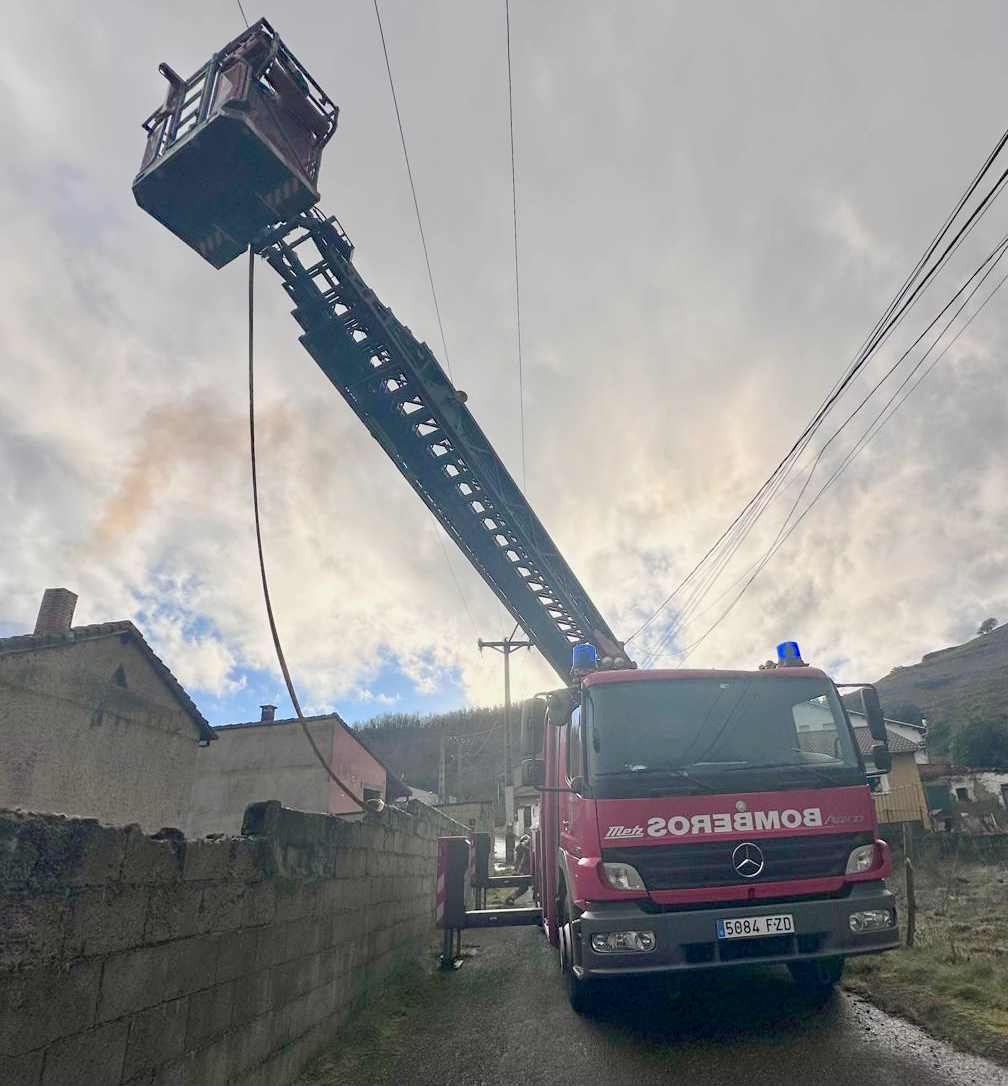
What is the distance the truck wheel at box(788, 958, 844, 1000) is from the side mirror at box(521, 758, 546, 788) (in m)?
2.48

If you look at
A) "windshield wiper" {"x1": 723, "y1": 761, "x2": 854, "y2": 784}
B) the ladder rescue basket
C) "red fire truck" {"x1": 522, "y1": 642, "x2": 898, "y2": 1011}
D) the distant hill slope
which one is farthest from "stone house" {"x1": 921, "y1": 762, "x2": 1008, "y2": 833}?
the ladder rescue basket

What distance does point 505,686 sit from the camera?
24.7 meters

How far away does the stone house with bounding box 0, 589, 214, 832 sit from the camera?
39.0ft

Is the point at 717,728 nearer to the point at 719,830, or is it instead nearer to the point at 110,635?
the point at 719,830

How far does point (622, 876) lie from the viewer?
4441mm

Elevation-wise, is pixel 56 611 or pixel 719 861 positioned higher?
pixel 56 611

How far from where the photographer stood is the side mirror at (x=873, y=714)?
17.0 ft

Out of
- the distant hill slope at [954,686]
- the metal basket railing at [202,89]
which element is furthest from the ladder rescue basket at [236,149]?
the distant hill slope at [954,686]

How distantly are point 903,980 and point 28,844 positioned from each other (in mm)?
6116

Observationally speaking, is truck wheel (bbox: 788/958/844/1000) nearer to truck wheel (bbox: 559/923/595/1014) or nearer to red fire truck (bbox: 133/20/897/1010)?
red fire truck (bbox: 133/20/897/1010)

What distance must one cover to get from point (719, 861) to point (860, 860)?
100cm

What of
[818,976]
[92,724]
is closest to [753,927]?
[818,976]

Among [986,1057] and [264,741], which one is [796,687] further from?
[264,741]

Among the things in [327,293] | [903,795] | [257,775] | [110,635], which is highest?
[327,293]
